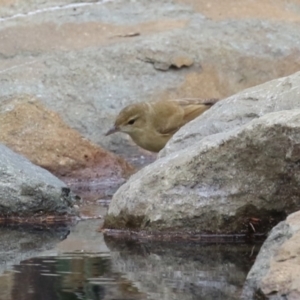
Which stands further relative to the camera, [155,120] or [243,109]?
[155,120]

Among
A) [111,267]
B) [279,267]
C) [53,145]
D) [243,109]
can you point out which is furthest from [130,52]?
[279,267]

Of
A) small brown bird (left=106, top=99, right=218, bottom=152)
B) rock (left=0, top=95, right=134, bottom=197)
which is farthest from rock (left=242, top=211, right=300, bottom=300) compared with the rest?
small brown bird (left=106, top=99, right=218, bottom=152)

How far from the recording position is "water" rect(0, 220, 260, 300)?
4.83 m

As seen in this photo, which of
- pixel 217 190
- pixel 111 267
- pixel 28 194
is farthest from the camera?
pixel 28 194

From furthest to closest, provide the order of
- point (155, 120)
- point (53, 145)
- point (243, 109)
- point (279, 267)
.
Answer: point (155, 120), point (53, 145), point (243, 109), point (279, 267)

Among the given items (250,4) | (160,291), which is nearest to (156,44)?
(250,4)

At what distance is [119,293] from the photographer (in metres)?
4.78

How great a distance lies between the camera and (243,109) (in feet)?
22.7

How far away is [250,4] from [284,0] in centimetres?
44

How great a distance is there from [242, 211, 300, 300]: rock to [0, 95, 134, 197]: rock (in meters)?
3.55

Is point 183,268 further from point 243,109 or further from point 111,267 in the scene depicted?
point 243,109

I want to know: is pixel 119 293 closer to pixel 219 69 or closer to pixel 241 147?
pixel 241 147

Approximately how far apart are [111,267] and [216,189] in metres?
0.97

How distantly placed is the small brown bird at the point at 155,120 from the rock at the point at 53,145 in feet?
0.97
